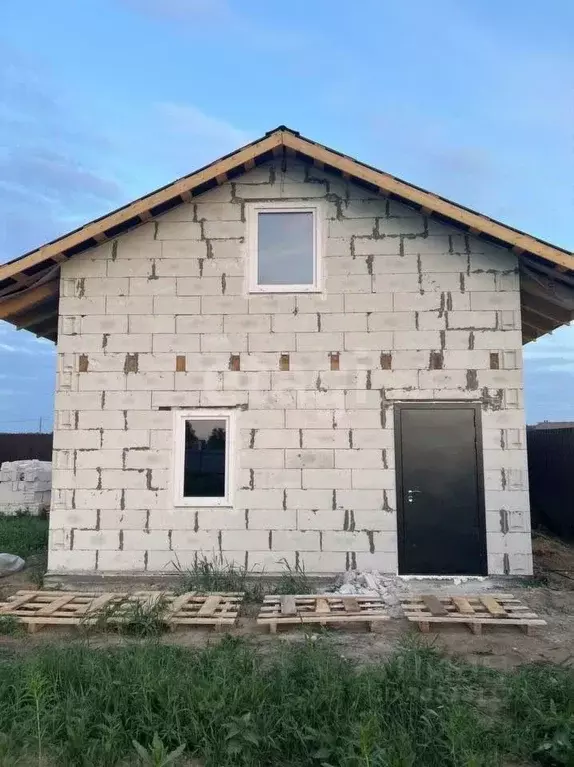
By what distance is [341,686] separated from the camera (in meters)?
4.57

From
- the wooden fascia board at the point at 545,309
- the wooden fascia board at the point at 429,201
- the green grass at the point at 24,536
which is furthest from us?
the green grass at the point at 24,536

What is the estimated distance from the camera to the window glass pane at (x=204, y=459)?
8.90 m

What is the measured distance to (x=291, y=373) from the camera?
354 inches

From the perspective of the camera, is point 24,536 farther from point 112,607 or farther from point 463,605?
point 463,605

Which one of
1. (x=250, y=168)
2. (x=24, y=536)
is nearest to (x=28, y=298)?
(x=250, y=168)

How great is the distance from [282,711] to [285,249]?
6.45 meters

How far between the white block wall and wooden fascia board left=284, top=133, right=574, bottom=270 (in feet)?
1.83

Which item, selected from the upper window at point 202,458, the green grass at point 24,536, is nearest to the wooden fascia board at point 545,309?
the upper window at point 202,458

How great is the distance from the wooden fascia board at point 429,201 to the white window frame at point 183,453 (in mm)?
3690

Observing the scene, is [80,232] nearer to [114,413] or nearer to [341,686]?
[114,413]

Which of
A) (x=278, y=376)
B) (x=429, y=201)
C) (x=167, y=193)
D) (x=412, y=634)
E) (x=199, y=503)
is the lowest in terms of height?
(x=412, y=634)

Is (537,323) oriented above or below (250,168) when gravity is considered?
below

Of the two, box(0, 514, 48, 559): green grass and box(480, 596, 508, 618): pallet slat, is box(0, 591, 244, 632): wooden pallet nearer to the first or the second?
box(480, 596, 508, 618): pallet slat

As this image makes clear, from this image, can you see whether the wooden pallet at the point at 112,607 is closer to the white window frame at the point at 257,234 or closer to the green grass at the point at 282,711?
the green grass at the point at 282,711
